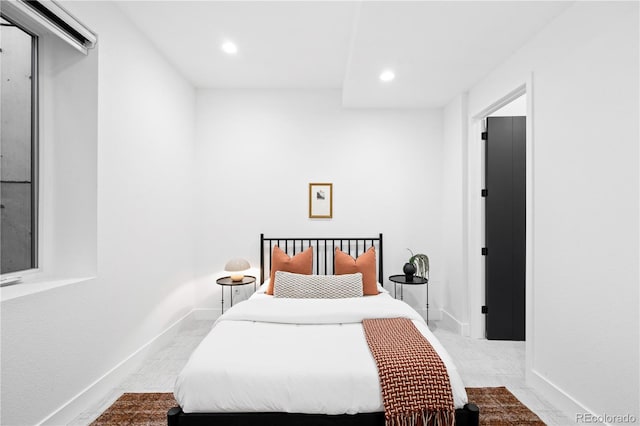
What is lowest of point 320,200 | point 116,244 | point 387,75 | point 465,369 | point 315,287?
point 465,369

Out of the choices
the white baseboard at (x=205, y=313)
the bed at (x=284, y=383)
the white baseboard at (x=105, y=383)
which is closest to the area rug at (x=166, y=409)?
the white baseboard at (x=105, y=383)

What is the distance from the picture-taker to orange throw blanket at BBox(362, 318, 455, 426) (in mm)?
1704

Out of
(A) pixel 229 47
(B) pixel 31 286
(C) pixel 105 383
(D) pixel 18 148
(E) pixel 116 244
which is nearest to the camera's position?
(B) pixel 31 286

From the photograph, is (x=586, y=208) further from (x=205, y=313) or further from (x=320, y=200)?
(x=205, y=313)

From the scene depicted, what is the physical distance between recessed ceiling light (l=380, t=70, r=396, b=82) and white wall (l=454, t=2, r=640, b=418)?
3.63 feet

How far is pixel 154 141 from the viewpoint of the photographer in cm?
323

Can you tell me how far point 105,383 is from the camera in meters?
2.47

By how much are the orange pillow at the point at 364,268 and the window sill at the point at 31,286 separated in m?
2.25

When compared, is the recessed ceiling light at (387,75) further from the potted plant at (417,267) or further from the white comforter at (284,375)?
the white comforter at (284,375)

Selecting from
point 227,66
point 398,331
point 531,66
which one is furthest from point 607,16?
point 227,66

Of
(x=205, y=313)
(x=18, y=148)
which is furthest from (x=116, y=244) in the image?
(x=205, y=313)

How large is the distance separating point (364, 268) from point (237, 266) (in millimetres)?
1421

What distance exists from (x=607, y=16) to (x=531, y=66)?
686mm

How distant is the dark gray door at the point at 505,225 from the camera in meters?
3.55
